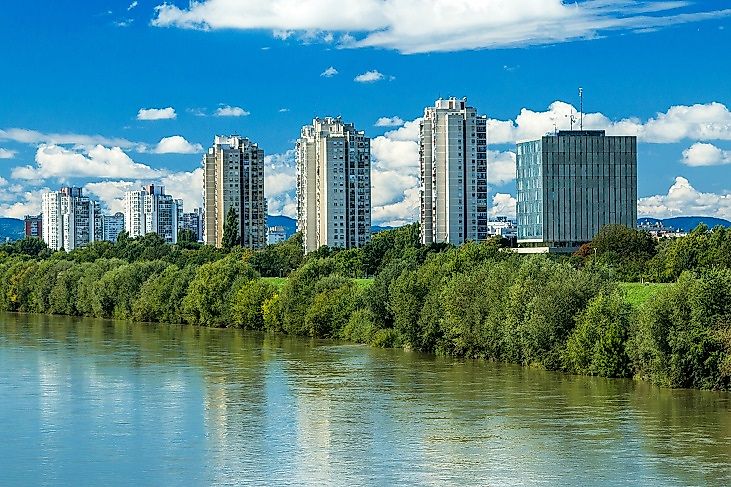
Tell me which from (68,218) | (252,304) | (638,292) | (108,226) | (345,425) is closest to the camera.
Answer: (345,425)

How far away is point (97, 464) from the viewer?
21.7 m

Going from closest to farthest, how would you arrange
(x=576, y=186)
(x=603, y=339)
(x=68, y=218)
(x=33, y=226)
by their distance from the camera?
(x=603, y=339) → (x=576, y=186) → (x=68, y=218) → (x=33, y=226)

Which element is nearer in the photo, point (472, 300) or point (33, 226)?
point (472, 300)

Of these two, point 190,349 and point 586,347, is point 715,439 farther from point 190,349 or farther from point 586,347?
point 190,349

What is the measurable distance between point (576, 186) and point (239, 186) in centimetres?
3052

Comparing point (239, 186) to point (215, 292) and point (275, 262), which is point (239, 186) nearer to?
point (275, 262)

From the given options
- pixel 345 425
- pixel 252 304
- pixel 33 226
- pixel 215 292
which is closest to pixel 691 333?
pixel 345 425

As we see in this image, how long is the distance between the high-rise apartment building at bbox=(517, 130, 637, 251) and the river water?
56.8 m

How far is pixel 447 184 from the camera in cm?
8638

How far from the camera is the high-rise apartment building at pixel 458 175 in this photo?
8612 centimetres

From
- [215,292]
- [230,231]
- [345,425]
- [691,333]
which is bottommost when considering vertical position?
[345,425]

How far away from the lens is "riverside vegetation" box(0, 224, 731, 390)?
29.8m

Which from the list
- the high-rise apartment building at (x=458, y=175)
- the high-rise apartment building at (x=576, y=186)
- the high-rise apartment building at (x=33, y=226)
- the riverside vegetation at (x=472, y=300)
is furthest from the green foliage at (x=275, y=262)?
the high-rise apartment building at (x=33, y=226)

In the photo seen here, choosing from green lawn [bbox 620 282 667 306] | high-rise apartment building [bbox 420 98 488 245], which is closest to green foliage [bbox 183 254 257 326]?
green lawn [bbox 620 282 667 306]
